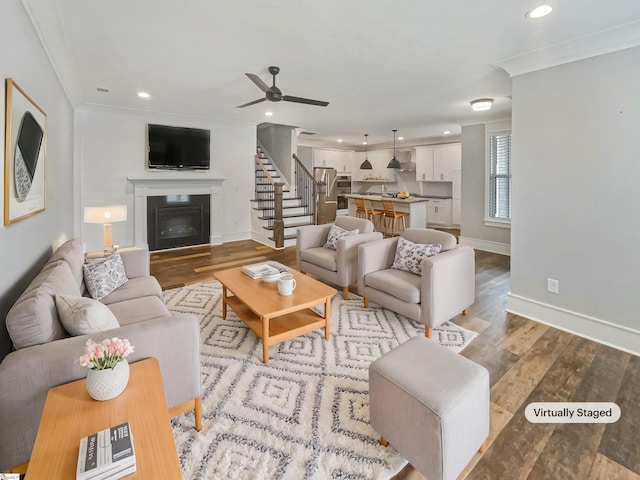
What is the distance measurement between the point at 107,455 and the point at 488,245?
271 inches

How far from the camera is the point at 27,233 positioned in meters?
2.29

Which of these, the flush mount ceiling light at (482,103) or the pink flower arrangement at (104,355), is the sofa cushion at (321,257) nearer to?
the pink flower arrangement at (104,355)

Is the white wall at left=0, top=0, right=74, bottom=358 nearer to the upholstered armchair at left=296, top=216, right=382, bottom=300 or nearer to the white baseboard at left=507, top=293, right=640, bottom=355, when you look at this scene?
the upholstered armchair at left=296, top=216, right=382, bottom=300

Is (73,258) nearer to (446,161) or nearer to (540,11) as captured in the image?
(540,11)

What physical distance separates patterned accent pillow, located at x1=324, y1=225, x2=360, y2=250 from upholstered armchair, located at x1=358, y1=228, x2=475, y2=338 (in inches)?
23.7

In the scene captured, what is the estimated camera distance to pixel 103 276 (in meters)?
2.80

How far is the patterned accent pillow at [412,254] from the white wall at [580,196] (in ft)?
3.30

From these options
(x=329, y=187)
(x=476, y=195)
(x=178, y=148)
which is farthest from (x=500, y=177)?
(x=178, y=148)

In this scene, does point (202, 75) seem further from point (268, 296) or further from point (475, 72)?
point (475, 72)

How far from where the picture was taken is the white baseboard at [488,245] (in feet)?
20.5

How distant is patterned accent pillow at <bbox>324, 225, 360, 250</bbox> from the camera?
13.6 feet

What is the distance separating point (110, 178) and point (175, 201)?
1.14 metres

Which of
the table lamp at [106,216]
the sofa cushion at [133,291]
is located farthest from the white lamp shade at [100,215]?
the sofa cushion at [133,291]

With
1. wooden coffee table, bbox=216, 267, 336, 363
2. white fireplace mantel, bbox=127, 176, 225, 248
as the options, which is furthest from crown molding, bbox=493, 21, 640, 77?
white fireplace mantel, bbox=127, 176, 225, 248
